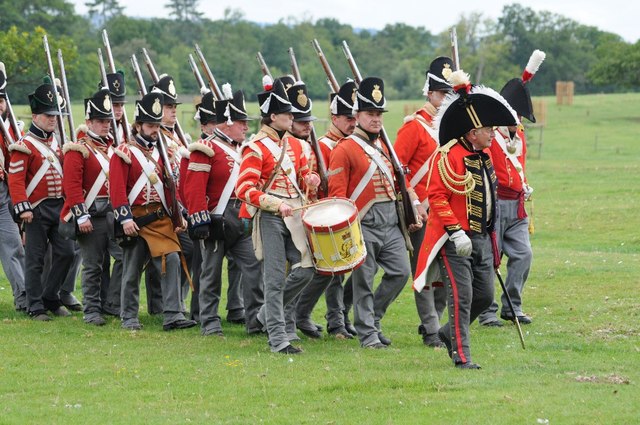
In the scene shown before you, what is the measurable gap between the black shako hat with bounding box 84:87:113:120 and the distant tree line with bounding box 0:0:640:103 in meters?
41.5

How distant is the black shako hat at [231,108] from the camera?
12664 mm

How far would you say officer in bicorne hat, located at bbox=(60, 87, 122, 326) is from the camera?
13422mm

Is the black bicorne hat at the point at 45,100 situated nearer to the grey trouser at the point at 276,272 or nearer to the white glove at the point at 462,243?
the grey trouser at the point at 276,272

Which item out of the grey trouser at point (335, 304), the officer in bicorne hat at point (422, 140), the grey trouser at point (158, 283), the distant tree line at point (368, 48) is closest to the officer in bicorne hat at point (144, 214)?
the grey trouser at point (158, 283)

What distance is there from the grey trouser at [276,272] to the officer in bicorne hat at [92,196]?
2256 mm

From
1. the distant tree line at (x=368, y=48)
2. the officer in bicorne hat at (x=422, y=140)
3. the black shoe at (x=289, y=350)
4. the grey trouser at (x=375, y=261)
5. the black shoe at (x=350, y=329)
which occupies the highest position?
the officer in bicorne hat at (x=422, y=140)

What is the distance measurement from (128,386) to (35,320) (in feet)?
13.2

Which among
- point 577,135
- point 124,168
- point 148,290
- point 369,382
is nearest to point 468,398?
point 369,382

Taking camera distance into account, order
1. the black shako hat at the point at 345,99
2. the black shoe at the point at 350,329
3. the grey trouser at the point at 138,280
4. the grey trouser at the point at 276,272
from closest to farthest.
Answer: the grey trouser at the point at 276,272 < the black shako hat at the point at 345,99 < the black shoe at the point at 350,329 < the grey trouser at the point at 138,280

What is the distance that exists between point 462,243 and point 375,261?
192 centimetres

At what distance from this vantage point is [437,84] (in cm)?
1259

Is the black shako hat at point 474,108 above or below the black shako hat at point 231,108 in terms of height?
above

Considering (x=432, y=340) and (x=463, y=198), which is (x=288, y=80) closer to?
(x=432, y=340)

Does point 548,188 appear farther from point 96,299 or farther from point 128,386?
point 128,386
